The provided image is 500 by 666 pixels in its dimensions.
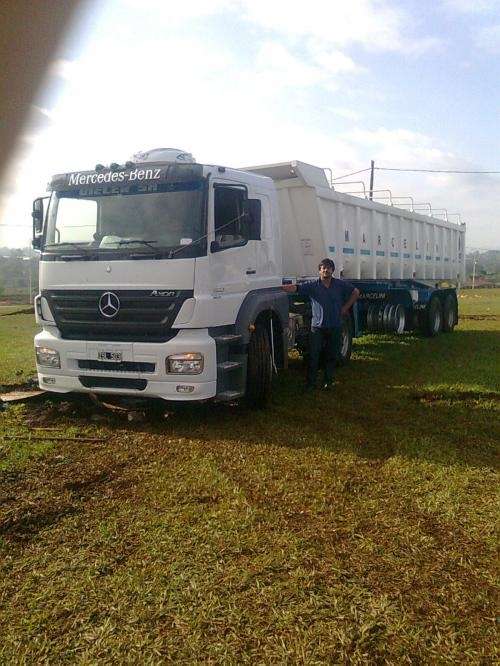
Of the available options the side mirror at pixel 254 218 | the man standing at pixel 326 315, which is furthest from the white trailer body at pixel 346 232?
the side mirror at pixel 254 218

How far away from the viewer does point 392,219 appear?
11938 millimetres

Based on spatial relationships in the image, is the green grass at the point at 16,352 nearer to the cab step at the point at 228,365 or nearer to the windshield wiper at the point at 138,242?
the windshield wiper at the point at 138,242

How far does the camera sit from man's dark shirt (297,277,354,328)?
304 inches

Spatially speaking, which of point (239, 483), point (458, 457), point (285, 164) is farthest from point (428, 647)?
point (285, 164)

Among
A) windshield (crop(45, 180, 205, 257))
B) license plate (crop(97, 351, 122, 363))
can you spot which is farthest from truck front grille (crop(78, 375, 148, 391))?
windshield (crop(45, 180, 205, 257))

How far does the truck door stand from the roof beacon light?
62cm

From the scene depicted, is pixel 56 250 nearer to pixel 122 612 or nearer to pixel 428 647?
pixel 122 612

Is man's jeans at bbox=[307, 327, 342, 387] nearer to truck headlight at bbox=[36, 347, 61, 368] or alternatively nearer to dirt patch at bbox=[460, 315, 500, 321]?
truck headlight at bbox=[36, 347, 61, 368]

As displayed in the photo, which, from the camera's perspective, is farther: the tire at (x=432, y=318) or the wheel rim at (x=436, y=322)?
the wheel rim at (x=436, y=322)

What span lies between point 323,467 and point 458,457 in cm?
122

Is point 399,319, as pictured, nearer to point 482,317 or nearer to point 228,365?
point 228,365

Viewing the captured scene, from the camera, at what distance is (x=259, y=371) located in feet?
21.3

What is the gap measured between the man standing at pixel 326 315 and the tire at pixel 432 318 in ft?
19.9

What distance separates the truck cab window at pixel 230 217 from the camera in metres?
5.82
